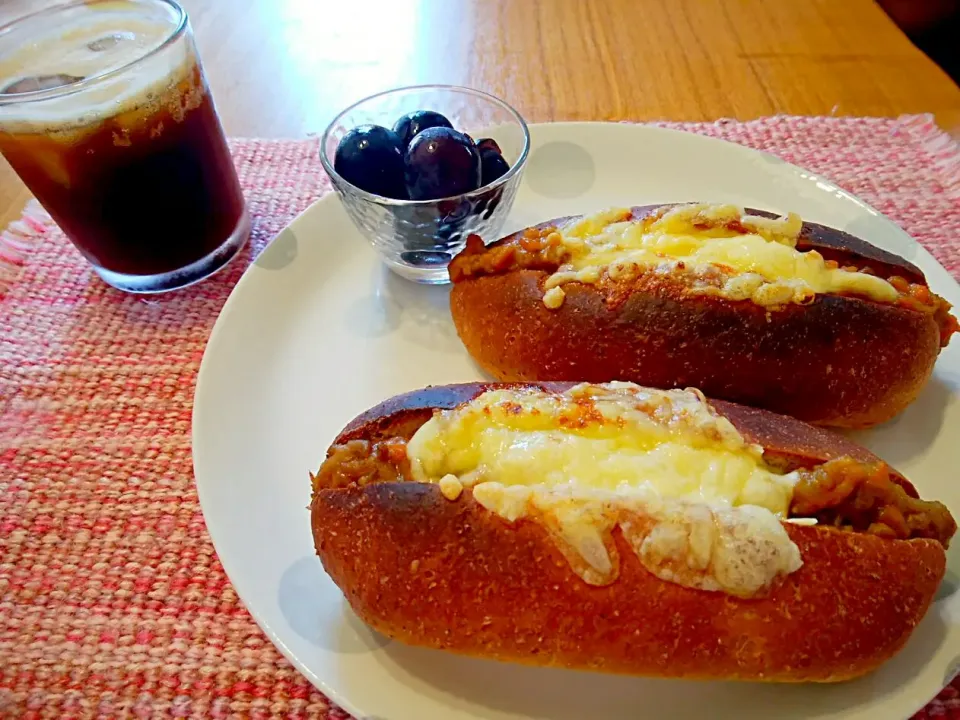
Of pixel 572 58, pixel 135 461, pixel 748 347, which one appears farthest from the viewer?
pixel 572 58

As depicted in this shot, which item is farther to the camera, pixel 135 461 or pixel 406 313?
pixel 406 313

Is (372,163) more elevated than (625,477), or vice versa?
(372,163)

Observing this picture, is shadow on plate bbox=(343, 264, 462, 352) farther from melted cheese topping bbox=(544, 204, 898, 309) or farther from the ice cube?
the ice cube

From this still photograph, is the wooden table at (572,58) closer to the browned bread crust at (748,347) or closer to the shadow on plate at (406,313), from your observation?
the shadow on plate at (406,313)

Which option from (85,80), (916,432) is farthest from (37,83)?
(916,432)

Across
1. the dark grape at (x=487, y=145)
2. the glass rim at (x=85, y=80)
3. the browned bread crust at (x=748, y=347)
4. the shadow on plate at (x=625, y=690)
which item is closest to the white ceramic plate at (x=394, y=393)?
the shadow on plate at (x=625, y=690)

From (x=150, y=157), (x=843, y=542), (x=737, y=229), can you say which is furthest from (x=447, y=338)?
(x=843, y=542)

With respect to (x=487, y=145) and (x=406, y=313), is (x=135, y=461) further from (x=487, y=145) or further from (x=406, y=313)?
(x=487, y=145)

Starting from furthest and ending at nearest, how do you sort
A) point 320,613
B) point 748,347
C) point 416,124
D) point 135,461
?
point 416,124, point 135,461, point 748,347, point 320,613
